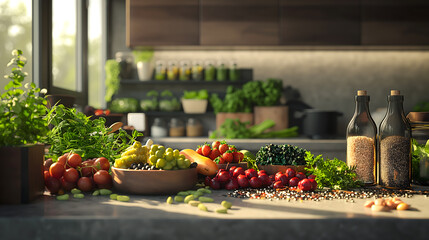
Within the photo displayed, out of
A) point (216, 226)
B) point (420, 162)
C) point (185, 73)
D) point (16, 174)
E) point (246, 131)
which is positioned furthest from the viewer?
point (185, 73)

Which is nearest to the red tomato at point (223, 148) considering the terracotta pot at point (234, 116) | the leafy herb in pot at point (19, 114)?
the leafy herb in pot at point (19, 114)

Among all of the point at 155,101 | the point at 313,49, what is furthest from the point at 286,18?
the point at 155,101

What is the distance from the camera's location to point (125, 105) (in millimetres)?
4027

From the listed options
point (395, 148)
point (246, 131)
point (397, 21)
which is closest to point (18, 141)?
point (395, 148)

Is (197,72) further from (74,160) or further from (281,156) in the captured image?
(74,160)

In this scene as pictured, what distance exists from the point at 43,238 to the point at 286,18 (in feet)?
11.3

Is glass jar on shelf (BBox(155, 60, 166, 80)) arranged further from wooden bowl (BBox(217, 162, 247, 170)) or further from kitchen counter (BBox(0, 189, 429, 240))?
kitchen counter (BBox(0, 189, 429, 240))

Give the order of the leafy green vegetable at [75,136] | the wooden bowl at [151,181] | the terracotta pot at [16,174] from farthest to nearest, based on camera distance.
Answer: the leafy green vegetable at [75,136]
the wooden bowl at [151,181]
the terracotta pot at [16,174]

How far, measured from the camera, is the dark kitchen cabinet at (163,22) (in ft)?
12.9

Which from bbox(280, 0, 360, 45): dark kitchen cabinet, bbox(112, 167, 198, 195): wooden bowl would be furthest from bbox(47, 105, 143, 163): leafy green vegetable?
bbox(280, 0, 360, 45): dark kitchen cabinet

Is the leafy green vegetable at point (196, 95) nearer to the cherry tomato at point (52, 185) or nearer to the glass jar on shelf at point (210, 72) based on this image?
the glass jar on shelf at point (210, 72)

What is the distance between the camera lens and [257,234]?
3.01 ft

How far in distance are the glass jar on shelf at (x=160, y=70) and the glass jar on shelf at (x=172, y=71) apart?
2.2 inches

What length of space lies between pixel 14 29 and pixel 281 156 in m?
1.88
